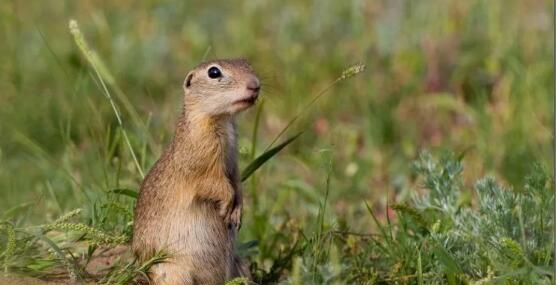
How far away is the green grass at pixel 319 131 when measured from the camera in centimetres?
481

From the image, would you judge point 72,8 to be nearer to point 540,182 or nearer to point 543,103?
point 543,103

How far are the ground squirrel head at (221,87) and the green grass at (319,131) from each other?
14.4 inches

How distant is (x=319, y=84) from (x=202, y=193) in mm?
3816

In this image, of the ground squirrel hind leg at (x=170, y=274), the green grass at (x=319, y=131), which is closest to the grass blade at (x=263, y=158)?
the green grass at (x=319, y=131)

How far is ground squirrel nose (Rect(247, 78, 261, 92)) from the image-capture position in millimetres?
4590

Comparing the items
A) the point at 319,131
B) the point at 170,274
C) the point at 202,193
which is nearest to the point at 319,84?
the point at 319,131

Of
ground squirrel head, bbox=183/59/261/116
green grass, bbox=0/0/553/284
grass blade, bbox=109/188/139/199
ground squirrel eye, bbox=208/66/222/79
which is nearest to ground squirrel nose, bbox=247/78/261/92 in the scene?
ground squirrel head, bbox=183/59/261/116

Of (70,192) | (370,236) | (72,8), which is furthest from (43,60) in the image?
(370,236)

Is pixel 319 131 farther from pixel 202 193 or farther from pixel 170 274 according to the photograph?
pixel 170 274

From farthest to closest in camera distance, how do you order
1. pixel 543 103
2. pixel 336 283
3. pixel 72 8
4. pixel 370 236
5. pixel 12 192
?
1. pixel 72 8
2. pixel 543 103
3. pixel 12 192
4. pixel 370 236
5. pixel 336 283

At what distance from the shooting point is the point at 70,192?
6.12 metres

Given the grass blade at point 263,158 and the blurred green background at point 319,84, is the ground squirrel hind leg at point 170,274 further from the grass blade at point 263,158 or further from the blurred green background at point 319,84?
the blurred green background at point 319,84

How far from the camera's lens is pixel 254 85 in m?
4.59

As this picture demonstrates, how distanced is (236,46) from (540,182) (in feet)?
14.5
